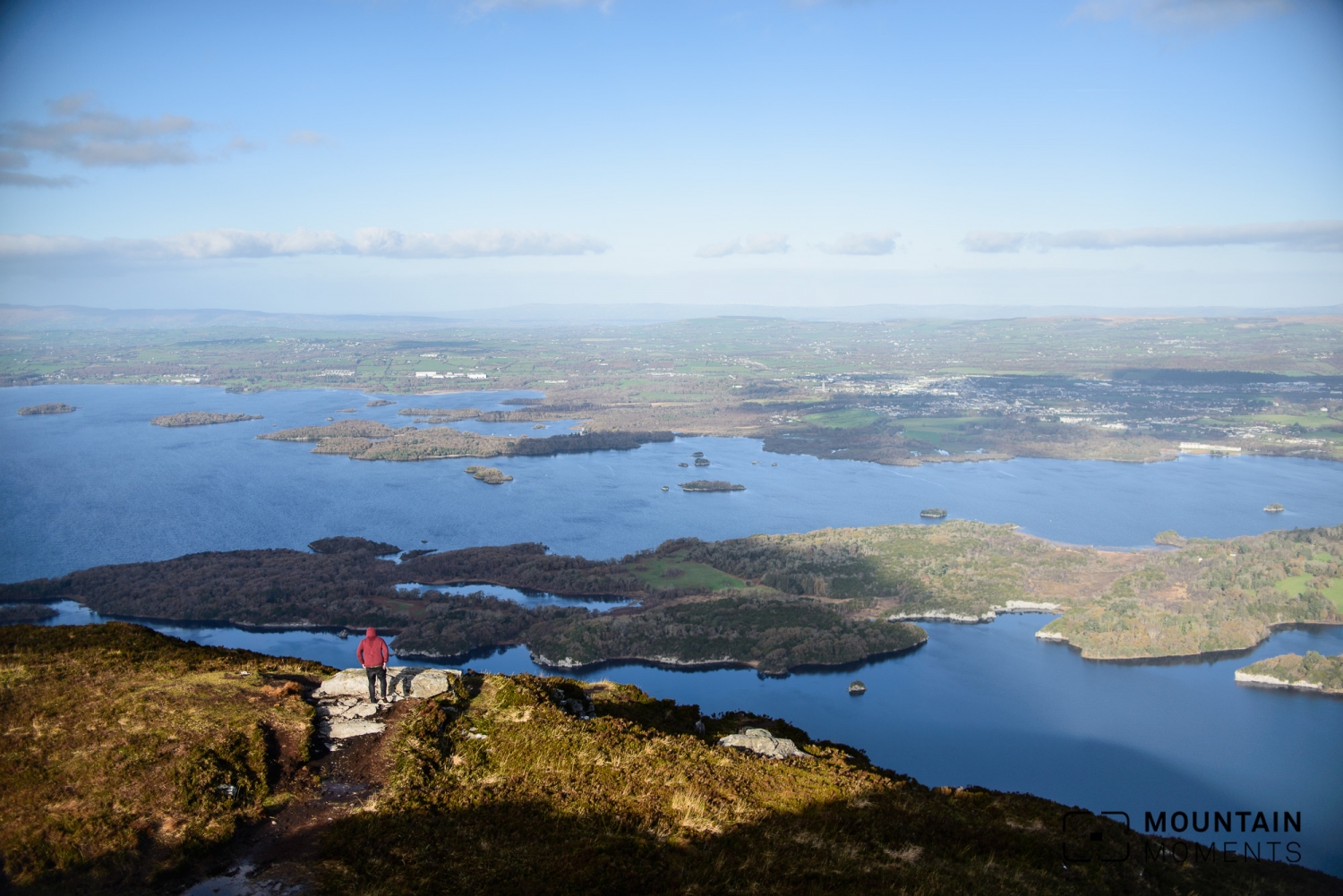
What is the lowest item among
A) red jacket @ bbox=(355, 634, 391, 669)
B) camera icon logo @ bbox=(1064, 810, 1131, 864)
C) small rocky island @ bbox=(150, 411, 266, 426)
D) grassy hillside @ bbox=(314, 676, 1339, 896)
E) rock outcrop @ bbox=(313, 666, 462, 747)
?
small rocky island @ bbox=(150, 411, 266, 426)

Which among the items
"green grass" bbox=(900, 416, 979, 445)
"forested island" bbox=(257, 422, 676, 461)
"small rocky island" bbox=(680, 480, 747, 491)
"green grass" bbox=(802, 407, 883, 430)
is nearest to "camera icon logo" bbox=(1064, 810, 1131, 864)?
"small rocky island" bbox=(680, 480, 747, 491)

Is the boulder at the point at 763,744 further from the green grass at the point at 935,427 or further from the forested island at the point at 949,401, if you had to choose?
the green grass at the point at 935,427

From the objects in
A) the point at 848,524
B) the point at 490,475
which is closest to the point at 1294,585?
the point at 848,524

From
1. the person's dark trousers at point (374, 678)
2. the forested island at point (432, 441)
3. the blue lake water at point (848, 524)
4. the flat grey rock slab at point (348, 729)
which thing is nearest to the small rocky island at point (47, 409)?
the blue lake water at point (848, 524)

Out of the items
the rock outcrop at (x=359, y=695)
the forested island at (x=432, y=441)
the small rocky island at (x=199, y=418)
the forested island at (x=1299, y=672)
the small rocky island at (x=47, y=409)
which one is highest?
the rock outcrop at (x=359, y=695)

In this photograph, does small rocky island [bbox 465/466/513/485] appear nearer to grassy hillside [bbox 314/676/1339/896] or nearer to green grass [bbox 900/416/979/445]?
green grass [bbox 900/416/979/445]

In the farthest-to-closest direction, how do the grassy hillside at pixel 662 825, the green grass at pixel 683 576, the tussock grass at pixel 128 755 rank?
the green grass at pixel 683 576 → the grassy hillside at pixel 662 825 → the tussock grass at pixel 128 755

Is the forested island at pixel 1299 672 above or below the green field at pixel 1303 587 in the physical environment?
below
